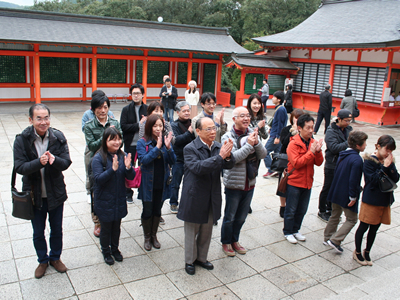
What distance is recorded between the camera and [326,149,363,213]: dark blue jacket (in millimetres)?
4168

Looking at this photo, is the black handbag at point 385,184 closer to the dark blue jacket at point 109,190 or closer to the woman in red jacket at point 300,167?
Answer: the woman in red jacket at point 300,167

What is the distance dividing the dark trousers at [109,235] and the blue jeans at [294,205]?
7.20 feet

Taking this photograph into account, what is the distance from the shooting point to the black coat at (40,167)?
325 centimetres

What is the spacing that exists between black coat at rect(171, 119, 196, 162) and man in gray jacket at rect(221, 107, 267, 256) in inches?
→ 32.3

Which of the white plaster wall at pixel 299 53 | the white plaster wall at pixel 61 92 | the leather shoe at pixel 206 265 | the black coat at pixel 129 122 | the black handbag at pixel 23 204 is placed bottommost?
the white plaster wall at pixel 61 92

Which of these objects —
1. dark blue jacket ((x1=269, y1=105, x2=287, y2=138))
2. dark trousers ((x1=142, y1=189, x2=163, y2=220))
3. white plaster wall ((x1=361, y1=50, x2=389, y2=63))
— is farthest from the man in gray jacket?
white plaster wall ((x1=361, y1=50, x2=389, y2=63))

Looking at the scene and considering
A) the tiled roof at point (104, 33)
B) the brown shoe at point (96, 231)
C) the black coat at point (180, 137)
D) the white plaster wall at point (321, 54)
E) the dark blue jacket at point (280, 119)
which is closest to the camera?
the brown shoe at point (96, 231)

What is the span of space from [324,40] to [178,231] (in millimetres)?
13928

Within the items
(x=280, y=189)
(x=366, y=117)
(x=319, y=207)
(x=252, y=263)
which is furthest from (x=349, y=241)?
(x=366, y=117)

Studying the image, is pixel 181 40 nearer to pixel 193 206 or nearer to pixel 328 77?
pixel 328 77

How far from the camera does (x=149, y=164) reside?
13.1 feet

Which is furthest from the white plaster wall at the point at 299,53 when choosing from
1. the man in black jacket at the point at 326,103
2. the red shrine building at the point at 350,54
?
the man in black jacket at the point at 326,103

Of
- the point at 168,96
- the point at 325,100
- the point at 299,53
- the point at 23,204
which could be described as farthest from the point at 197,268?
the point at 299,53

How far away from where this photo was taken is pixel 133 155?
556 cm
